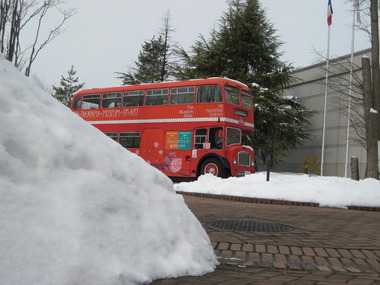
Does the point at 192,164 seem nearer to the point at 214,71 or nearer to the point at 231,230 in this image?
the point at 231,230

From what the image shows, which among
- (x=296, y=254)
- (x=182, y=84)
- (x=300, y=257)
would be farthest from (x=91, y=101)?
(x=300, y=257)

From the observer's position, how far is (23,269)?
200cm

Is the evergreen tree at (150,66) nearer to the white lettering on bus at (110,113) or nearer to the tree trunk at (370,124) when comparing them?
the white lettering on bus at (110,113)

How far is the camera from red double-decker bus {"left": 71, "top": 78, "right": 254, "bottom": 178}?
50.6 feet

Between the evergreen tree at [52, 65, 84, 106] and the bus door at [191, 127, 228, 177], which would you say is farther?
the evergreen tree at [52, 65, 84, 106]

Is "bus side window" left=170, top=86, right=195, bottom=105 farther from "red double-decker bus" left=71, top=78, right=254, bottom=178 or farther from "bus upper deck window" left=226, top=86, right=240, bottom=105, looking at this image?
"bus upper deck window" left=226, top=86, right=240, bottom=105

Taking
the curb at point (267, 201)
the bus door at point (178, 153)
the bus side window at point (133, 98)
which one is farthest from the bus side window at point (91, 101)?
the curb at point (267, 201)

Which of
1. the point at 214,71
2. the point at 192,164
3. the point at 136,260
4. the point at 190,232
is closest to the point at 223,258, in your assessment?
the point at 190,232

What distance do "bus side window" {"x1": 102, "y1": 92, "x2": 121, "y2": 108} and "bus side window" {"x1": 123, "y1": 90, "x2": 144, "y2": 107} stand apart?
0.43 metres

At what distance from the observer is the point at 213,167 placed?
1535 cm

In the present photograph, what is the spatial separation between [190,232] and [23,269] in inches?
56.3

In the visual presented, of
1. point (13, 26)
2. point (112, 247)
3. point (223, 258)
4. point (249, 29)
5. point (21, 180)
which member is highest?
point (249, 29)

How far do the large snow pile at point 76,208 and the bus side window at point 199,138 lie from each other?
1233 centimetres

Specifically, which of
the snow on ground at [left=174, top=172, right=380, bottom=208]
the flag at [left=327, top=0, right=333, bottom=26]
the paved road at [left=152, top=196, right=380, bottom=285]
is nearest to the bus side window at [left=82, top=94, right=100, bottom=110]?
the snow on ground at [left=174, top=172, right=380, bottom=208]
